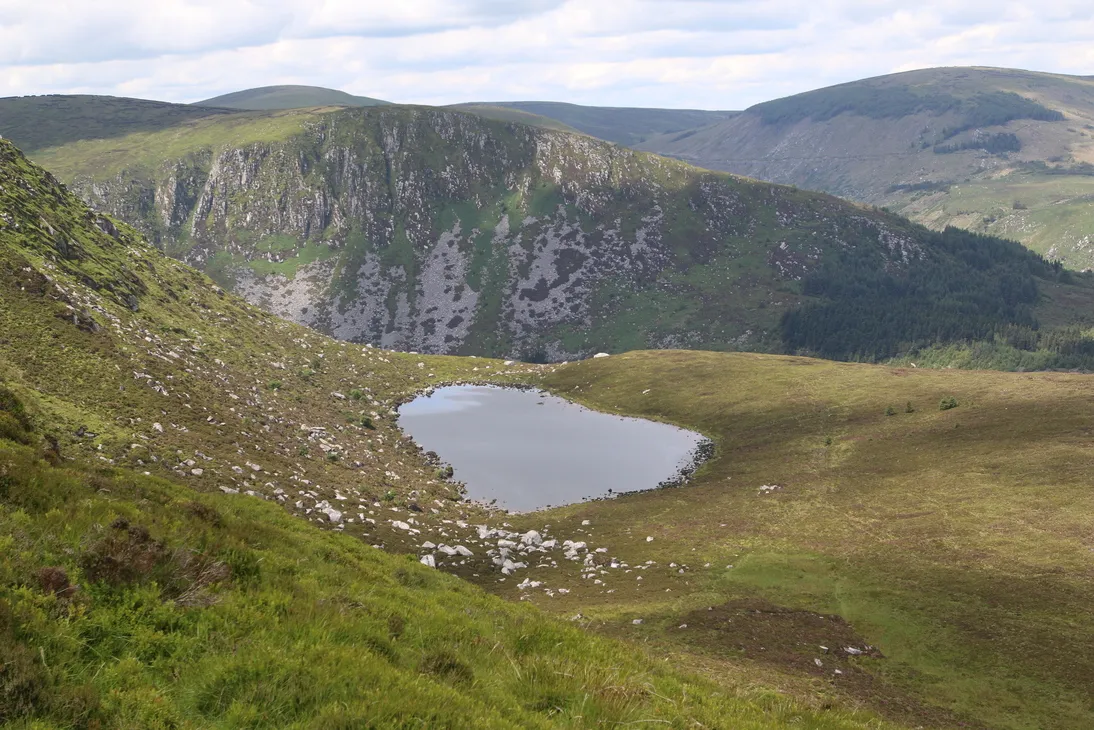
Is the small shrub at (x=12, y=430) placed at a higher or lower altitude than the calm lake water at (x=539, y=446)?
higher

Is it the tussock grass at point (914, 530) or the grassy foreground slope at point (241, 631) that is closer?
the grassy foreground slope at point (241, 631)

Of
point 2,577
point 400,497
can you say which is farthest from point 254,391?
point 2,577

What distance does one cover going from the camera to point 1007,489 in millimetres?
54469

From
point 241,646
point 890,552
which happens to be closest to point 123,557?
point 241,646

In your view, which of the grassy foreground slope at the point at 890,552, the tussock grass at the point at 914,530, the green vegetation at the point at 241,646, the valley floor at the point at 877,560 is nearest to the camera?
the green vegetation at the point at 241,646

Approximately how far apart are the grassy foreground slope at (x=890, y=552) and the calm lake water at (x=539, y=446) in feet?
20.7

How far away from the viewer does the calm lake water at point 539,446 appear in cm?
7131

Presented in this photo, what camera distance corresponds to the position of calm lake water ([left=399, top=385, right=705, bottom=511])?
234 ft

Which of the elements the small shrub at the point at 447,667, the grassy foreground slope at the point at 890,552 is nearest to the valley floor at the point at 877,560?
the grassy foreground slope at the point at 890,552

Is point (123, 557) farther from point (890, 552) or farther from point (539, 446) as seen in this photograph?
point (539, 446)

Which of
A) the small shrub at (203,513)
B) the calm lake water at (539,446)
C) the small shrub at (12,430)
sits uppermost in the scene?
the small shrub at (12,430)

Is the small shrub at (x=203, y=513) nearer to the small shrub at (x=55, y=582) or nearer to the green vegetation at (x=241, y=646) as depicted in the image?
the green vegetation at (x=241, y=646)

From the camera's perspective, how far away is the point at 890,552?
45500 mm

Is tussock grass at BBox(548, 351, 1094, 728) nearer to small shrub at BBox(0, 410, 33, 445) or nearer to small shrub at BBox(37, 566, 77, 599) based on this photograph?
small shrub at BBox(37, 566, 77, 599)
